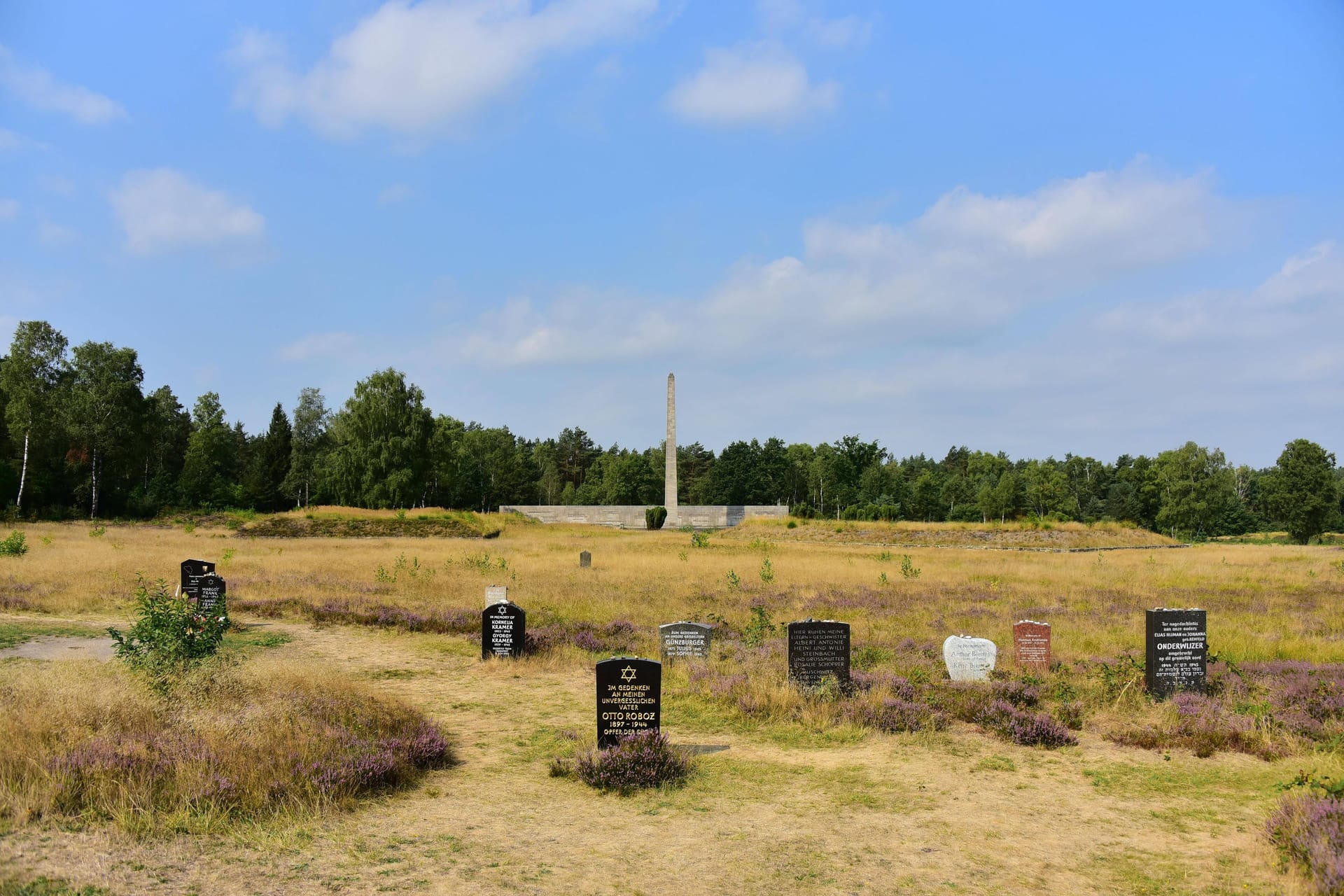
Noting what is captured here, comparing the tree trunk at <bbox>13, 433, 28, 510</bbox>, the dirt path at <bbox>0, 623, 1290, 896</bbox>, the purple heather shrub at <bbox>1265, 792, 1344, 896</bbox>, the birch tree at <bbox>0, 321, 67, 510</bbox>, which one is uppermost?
the birch tree at <bbox>0, 321, 67, 510</bbox>

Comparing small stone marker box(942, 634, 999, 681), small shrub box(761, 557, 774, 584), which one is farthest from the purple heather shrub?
small shrub box(761, 557, 774, 584)

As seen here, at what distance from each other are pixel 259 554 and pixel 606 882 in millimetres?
33888

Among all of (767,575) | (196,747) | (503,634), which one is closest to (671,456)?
(767,575)

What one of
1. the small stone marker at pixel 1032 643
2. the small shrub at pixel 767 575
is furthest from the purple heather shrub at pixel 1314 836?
the small shrub at pixel 767 575

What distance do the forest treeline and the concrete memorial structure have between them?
6226mm

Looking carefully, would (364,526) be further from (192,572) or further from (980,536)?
(980,536)

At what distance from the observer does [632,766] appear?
28.7 ft

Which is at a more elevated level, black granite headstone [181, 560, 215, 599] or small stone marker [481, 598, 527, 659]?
black granite headstone [181, 560, 215, 599]

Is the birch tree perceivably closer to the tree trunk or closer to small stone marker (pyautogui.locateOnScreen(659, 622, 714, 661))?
the tree trunk

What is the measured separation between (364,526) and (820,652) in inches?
1838

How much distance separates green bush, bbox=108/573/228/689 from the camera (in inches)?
411

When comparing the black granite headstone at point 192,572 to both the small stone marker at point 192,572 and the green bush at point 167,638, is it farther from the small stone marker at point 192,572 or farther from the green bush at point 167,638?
the green bush at point 167,638

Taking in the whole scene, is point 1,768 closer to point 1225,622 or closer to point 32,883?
point 32,883

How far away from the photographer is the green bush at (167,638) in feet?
34.3
